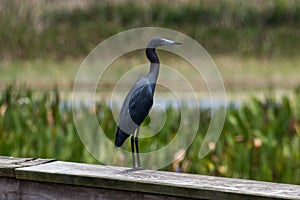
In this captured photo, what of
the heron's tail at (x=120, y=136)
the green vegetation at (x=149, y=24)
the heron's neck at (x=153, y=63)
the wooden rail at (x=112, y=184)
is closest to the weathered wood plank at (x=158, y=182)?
the wooden rail at (x=112, y=184)

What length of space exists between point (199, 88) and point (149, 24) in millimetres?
3749

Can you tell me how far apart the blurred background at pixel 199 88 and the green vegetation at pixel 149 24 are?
0.07 ft

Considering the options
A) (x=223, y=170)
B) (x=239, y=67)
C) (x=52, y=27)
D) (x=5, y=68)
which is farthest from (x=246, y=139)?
(x=52, y=27)

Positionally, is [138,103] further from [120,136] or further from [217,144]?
[217,144]

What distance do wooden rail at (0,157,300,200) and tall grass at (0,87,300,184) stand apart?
1.66m

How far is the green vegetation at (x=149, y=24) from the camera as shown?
52.4 ft

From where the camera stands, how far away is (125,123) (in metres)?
2.30

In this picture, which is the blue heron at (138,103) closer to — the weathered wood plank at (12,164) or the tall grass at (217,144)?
the weathered wood plank at (12,164)

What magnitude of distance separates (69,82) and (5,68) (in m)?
1.28

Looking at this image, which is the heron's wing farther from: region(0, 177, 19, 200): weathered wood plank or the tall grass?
the tall grass

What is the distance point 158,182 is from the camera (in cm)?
242

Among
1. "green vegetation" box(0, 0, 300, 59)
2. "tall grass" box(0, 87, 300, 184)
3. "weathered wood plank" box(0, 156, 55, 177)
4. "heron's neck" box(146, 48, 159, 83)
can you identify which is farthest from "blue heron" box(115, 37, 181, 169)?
"green vegetation" box(0, 0, 300, 59)

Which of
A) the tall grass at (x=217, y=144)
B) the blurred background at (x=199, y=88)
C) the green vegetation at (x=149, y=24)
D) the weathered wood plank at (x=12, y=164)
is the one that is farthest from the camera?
the green vegetation at (x=149, y=24)

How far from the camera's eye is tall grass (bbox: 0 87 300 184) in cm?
450
